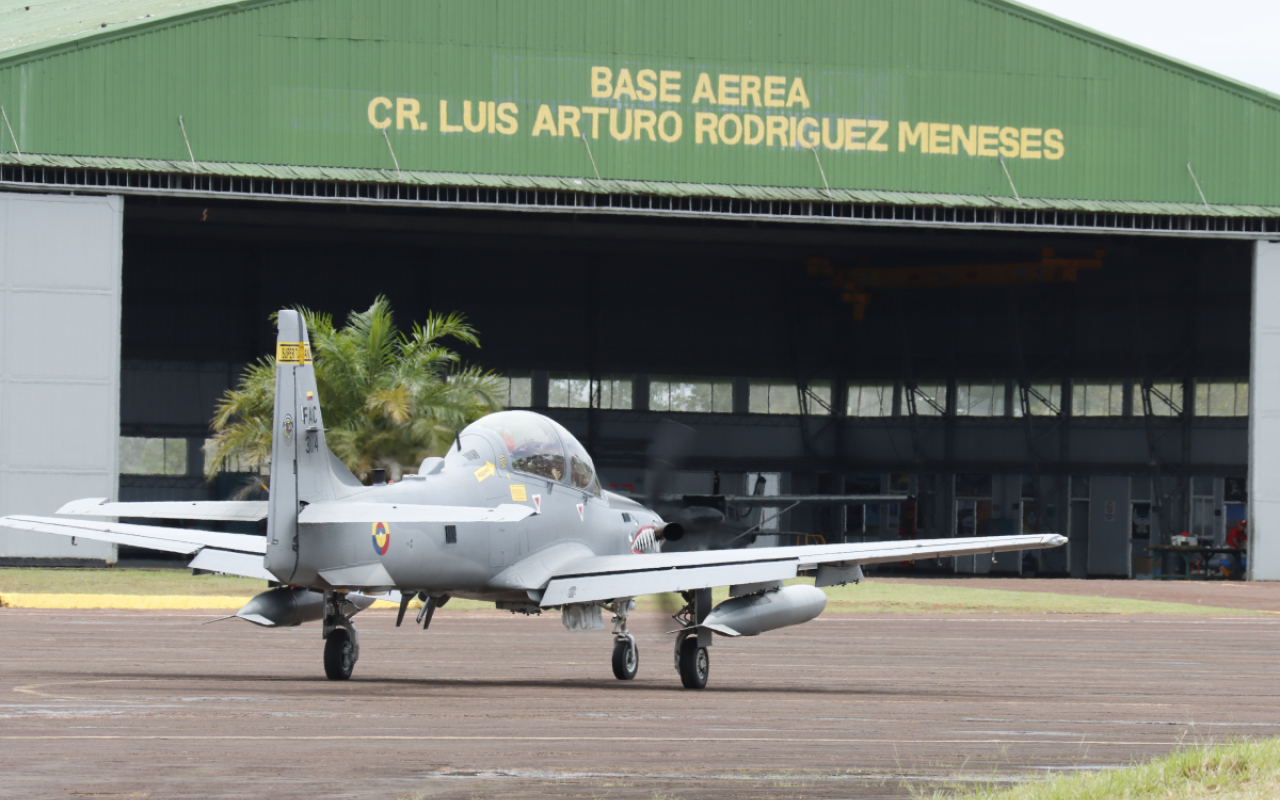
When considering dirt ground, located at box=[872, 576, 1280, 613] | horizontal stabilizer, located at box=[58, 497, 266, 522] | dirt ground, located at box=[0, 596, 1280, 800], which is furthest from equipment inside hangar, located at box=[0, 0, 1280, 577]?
horizontal stabilizer, located at box=[58, 497, 266, 522]

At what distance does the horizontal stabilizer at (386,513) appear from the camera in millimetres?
15047

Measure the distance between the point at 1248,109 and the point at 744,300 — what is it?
24.6m

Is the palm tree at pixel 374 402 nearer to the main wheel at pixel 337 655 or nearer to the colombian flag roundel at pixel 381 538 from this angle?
the main wheel at pixel 337 655

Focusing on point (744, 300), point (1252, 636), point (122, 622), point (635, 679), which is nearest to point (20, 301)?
point (122, 622)

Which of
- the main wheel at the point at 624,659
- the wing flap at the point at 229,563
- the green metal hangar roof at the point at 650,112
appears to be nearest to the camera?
the wing flap at the point at 229,563

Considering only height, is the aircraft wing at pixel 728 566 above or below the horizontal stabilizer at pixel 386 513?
below

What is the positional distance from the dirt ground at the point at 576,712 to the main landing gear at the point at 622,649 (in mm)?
308

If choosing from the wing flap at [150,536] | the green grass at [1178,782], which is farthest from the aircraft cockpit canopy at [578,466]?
the green grass at [1178,782]

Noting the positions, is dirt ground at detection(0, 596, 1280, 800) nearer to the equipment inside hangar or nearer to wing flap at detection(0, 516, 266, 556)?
wing flap at detection(0, 516, 266, 556)

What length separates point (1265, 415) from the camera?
44.8 m

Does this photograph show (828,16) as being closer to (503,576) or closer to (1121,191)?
(1121,191)

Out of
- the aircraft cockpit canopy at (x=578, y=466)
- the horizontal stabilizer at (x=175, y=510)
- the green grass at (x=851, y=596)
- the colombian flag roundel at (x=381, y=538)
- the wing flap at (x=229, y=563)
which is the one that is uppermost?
the aircraft cockpit canopy at (x=578, y=466)

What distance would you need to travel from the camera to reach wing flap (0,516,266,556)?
57.1 ft

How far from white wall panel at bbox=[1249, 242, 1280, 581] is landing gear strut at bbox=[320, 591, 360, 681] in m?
34.7
